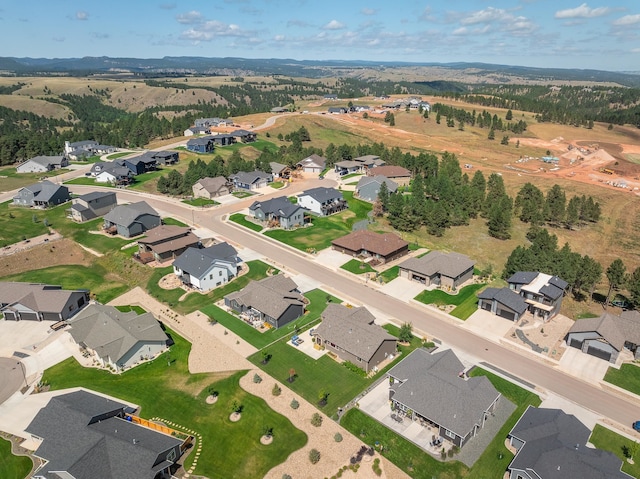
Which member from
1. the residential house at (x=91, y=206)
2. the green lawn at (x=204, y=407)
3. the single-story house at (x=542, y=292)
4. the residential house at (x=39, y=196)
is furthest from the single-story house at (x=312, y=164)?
the green lawn at (x=204, y=407)

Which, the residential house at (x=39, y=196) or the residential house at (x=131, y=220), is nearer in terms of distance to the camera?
the residential house at (x=131, y=220)

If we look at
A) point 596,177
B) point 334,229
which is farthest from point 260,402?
point 596,177

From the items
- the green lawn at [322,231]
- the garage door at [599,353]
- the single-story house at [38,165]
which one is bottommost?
the garage door at [599,353]

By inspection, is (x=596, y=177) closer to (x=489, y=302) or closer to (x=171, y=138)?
(x=489, y=302)

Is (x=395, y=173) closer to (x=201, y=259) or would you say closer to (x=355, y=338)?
(x=201, y=259)

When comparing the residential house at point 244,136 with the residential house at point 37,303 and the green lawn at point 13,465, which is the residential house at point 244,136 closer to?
the residential house at point 37,303

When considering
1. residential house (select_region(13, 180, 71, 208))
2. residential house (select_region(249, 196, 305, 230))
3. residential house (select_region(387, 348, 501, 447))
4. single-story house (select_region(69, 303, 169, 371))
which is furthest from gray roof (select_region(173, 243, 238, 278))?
residential house (select_region(13, 180, 71, 208))

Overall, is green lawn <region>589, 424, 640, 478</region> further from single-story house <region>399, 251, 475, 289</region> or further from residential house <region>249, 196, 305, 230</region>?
residential house <region>249, 196, 305, 230</region>
